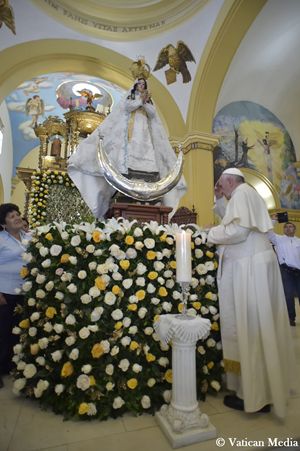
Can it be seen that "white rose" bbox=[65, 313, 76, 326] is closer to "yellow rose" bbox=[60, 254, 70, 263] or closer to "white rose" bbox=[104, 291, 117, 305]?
"white rose" bbox=[104, 291, 117, 305]

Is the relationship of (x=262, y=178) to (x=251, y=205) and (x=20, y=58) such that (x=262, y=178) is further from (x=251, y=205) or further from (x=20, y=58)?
(x=251, y=205)

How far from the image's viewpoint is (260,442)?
1.59 m

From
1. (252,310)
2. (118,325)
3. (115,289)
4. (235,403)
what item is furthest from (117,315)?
(235,403)

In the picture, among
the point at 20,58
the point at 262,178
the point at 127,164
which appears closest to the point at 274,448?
the point at 127,164

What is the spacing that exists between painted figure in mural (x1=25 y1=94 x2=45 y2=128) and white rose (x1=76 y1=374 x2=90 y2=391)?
11.1 meters

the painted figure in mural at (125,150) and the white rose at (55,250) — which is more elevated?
the painted figure in mural at (125,150)

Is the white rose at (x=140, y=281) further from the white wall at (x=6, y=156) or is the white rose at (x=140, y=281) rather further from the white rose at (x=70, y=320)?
the white wall at (x=6, y=156)

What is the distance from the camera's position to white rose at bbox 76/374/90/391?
182 cm

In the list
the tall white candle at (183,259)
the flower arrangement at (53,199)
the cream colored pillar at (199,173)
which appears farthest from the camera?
the cream colored pillar at (199,173)

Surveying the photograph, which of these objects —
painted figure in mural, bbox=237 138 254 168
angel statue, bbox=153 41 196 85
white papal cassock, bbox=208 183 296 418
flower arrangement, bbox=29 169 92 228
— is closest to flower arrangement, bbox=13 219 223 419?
white papal cassock, bbox=208 183 296 418

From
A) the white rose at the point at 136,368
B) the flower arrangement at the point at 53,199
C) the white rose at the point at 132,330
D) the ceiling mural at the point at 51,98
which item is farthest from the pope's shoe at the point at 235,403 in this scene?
the ceiling mural at the point at 51,98

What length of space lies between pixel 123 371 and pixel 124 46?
8.47 m

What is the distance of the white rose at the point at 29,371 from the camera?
1.98 metres

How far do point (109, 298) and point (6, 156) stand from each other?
11.8m
